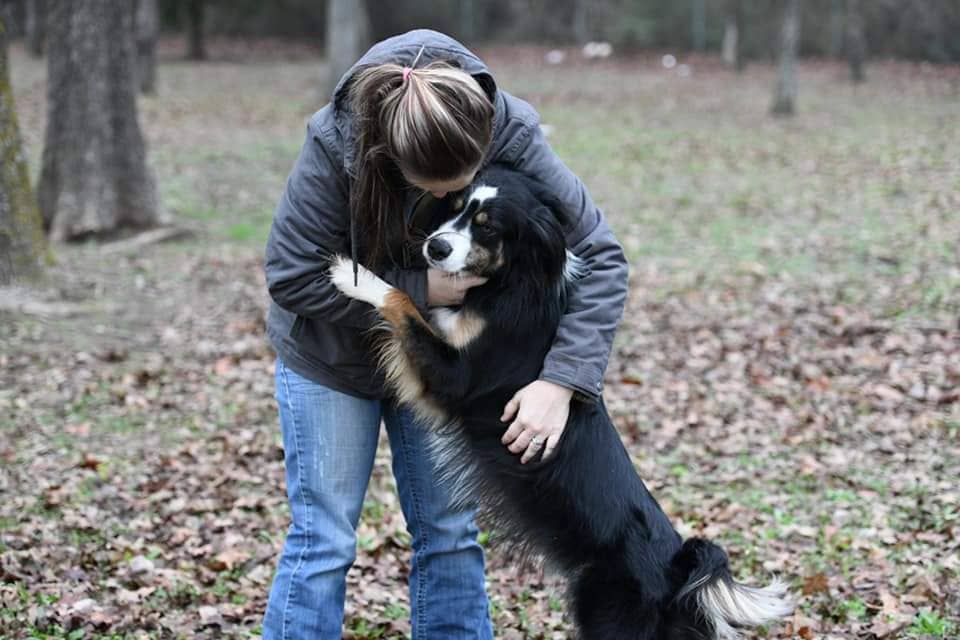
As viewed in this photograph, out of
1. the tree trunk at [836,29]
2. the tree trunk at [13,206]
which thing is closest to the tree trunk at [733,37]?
the tree trunk at [836,29]

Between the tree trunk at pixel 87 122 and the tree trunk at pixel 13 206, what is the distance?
2.17 metres

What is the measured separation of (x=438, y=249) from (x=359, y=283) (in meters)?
0.26

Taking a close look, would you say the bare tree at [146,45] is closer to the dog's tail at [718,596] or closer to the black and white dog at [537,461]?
the black and white dog at [537,461]

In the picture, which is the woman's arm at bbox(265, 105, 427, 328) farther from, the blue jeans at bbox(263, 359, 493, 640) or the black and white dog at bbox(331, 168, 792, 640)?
the blue jeans at bbox(263, 359, 493, 640)

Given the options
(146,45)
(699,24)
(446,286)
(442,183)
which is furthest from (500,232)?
(699,24)

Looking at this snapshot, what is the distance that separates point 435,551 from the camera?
3.45 meters

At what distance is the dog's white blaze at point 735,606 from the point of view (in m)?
3.04

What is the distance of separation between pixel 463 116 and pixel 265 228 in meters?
9.22

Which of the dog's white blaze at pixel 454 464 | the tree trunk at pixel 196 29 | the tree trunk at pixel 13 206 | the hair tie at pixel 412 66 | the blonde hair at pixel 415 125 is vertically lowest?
the tree trunk at pixel 196 29

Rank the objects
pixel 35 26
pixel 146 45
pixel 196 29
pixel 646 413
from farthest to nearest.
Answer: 1. pixel 196 29
2. pixel 35 26
3. pixel 146 45
4. pixel 646 413

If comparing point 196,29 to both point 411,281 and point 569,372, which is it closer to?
point 411,281

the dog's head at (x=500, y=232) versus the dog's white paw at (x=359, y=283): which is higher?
the dog's head at (x=500, y=232)

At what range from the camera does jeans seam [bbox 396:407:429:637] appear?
10.9 feet

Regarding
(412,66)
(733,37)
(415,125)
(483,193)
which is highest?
(412,66)
